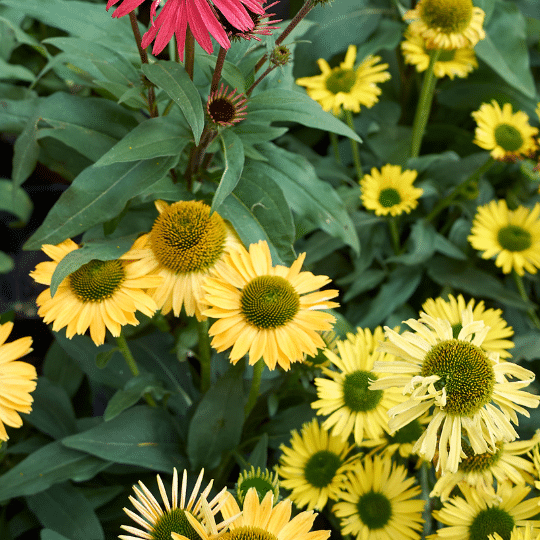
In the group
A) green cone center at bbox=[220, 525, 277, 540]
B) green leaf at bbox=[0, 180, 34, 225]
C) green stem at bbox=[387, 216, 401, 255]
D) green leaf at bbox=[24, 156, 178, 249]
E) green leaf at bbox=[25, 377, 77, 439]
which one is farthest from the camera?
green leaf at bbox=[0, 180, 34, 225]

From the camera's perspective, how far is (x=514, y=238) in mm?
930

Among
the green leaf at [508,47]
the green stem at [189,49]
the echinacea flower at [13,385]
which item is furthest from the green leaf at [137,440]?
the green leaf at [508,47]

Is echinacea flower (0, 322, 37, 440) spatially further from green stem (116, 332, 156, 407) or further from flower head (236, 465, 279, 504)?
flower head (236, 465, 279, 504)

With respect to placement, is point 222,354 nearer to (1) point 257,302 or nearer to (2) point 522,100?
(1) point 257,302

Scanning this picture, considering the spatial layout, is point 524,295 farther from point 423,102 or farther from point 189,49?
point 189,49

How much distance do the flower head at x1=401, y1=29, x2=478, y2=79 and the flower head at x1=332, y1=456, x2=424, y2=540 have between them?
726 millimetres

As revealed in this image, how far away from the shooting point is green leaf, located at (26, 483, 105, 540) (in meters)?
0.72

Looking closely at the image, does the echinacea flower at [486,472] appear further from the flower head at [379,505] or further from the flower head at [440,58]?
the flower head at [440,58]

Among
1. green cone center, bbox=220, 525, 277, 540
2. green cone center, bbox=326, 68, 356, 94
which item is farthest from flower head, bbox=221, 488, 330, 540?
green cone center, bbox=326, 68, 356, 94

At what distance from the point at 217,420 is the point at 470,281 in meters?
0.57

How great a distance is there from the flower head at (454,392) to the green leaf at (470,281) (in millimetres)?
487

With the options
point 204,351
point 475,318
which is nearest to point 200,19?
point 204,351

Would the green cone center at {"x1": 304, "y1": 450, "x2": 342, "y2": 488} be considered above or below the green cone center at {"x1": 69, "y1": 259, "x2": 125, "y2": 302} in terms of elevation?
below

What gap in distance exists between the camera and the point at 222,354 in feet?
2.79
